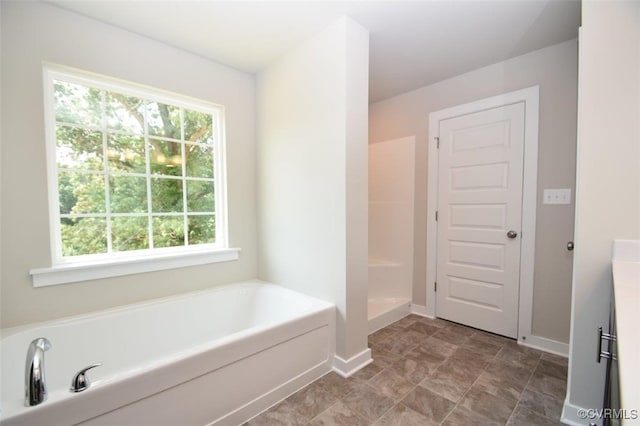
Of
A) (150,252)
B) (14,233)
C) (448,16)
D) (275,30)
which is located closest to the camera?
(14,233)

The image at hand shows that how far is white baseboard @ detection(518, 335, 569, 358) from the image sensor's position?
81.6 inches

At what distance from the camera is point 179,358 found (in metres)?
1.26

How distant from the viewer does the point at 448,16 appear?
69.4 inches

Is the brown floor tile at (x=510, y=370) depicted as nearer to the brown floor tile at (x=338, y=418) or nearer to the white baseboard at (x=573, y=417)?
the white baseboard at (x=573, y=417)

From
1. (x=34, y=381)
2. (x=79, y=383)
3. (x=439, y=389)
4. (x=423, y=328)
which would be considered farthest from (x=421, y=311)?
(x=34, y=381)

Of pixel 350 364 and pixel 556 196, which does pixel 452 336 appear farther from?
pixel 556 196

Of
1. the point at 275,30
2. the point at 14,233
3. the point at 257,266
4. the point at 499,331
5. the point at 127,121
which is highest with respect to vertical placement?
the point at 275,30

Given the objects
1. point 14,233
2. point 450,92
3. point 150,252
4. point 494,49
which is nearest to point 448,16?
point 494,49

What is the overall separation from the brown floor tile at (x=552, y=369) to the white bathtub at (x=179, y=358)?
1466mm

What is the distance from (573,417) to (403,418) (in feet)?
2.81

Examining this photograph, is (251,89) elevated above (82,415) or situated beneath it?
elevated above

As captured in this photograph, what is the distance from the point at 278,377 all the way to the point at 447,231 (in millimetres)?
1986

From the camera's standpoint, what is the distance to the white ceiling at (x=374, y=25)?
1.68m

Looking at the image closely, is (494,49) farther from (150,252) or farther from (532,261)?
(150,252)
